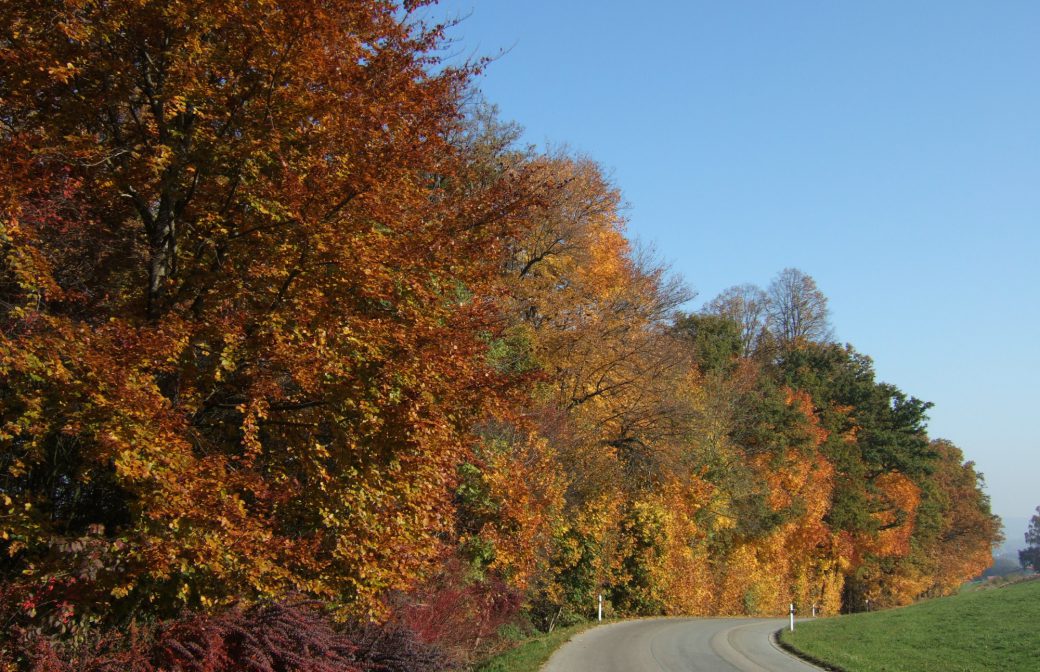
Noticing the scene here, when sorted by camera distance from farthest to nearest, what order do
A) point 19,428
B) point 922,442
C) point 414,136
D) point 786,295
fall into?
point 786,295, point 922,442, point 414,136, point 19,428

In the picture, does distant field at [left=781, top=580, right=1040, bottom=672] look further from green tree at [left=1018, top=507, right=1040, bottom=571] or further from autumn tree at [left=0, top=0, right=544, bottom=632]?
green tree at [left=1018, top=507, right=1040, bottom=571]

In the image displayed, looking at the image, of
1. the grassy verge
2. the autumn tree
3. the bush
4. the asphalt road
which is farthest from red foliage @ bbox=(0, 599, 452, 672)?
the asphalt road

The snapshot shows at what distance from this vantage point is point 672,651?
2002cm

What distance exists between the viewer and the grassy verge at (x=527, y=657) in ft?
50.7

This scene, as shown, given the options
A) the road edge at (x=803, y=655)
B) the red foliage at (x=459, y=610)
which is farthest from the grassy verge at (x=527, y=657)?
the road edge at (x=803, y=655)

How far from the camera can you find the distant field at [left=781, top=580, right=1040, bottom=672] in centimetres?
1941

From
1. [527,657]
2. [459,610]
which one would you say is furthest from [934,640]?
[459,610]

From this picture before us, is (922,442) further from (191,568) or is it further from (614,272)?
(191,568)

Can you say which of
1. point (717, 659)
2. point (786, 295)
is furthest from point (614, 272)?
point (786, 295)

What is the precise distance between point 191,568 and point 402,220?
493cm

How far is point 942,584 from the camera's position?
2968 inches

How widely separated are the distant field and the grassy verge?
6726mm

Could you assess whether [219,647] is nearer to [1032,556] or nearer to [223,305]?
[223,305]

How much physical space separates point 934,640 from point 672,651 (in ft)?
33.9
